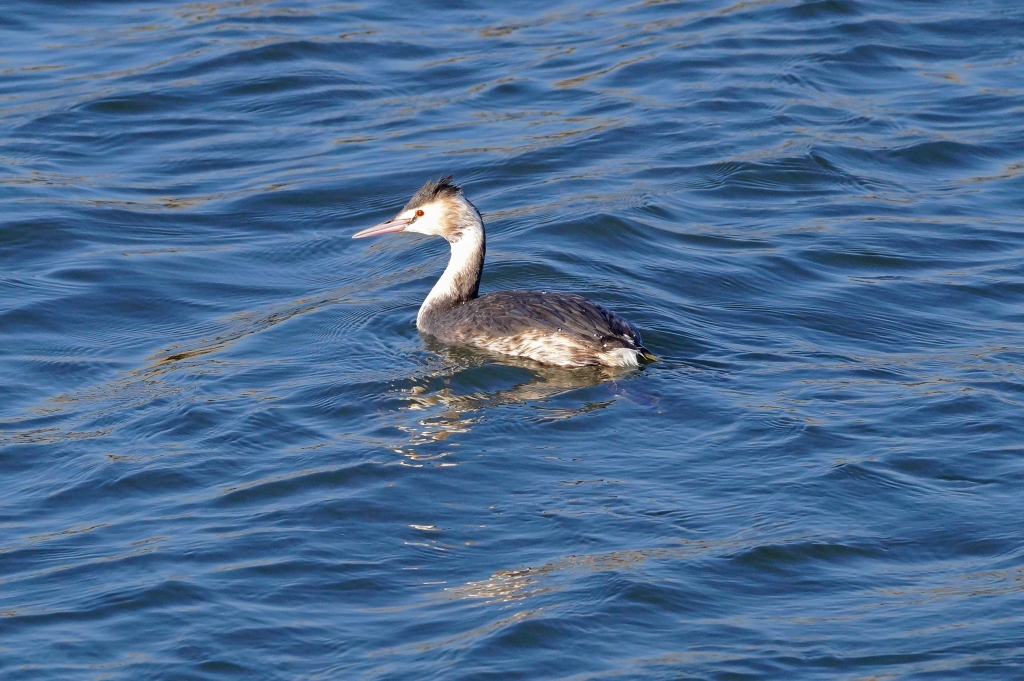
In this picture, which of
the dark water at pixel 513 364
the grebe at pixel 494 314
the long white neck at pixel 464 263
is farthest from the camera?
the long white neck at pixel 464 263

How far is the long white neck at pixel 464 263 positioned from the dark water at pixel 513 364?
1.18ft

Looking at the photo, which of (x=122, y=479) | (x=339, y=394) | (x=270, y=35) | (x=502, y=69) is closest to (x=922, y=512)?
(x=339, y=394)

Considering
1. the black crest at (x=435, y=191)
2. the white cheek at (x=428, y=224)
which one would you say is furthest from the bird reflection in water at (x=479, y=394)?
the black crest at (x=435, y=191)

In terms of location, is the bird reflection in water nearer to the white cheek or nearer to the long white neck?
the long white neck

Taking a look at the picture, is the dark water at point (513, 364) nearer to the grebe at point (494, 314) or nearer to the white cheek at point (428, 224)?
the grebe at point (494, 314)

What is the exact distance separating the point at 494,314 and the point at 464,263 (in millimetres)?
825

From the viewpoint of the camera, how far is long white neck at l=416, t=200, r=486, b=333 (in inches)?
373

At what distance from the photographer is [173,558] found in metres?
6.42

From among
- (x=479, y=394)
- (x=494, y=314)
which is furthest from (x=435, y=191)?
(x=479, y=394)

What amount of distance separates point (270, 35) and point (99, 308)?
6.55 metres

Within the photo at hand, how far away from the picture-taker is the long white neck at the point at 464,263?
948 cm

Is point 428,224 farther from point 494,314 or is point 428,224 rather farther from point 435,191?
point 494,314

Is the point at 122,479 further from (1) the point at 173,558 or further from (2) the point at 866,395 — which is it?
(2) the point at 866,395

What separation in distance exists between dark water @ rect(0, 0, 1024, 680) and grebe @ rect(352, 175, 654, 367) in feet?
0.59
